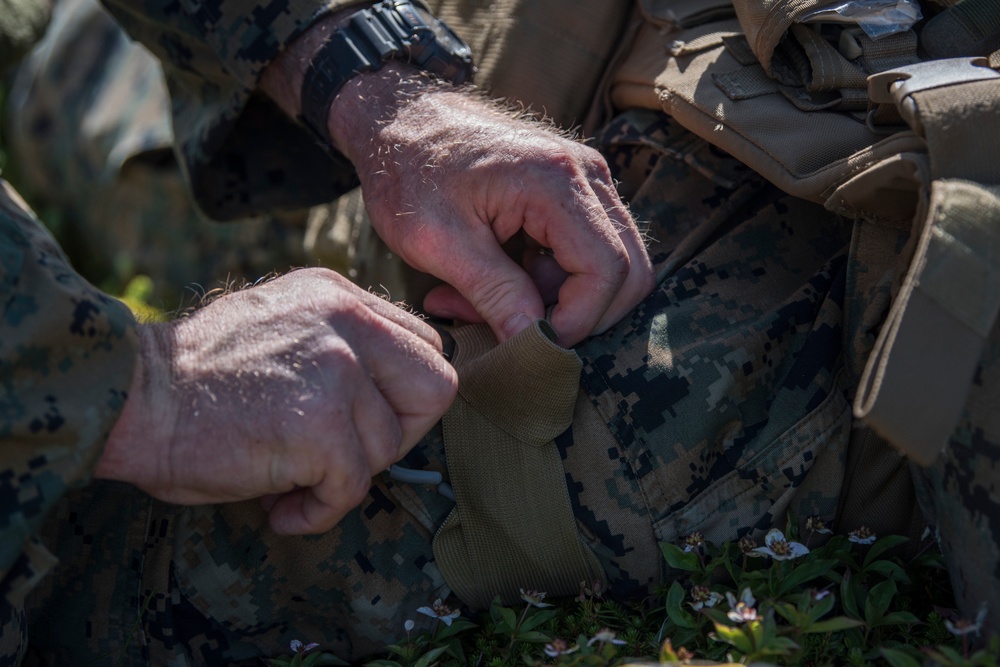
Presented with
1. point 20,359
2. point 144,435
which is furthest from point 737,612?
point 20,359

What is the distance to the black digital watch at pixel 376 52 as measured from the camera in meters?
2.29

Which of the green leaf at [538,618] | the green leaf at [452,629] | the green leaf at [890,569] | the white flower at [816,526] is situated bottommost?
the green leaf at [452,629]

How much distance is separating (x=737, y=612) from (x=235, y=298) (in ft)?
3.19

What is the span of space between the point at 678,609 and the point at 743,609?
0.59 feet

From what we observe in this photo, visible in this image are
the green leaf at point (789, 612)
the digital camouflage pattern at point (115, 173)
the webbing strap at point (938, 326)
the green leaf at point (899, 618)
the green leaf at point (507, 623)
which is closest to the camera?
the webbing strap at point (938, 326)

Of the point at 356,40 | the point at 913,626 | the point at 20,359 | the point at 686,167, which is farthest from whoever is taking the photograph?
the point at 356,40

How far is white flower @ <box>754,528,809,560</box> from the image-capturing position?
1586mm

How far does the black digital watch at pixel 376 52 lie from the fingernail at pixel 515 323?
2.56ft

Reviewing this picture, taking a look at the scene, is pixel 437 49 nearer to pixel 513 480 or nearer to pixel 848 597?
pixel 513 480

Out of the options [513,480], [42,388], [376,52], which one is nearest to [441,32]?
[376,52]

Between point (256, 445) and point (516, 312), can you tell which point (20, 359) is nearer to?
point (256, 445)

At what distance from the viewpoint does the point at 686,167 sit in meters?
2.07

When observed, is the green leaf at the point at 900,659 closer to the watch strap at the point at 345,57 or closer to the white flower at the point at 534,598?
the white flower at the point at 534,598

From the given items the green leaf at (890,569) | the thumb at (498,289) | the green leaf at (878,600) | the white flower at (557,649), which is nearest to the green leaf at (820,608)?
the green leaf at (878,600)
